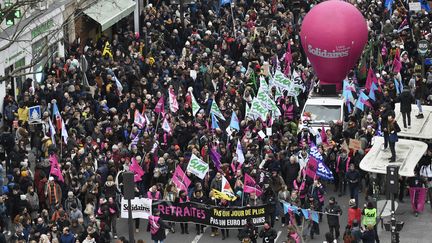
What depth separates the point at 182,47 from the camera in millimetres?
56469

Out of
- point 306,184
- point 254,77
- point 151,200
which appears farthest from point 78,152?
point 254,77

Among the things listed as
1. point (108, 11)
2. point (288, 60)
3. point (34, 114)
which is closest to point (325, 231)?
point (34, 114)

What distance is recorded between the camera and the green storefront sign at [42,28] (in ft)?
169

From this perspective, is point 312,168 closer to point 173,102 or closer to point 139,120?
point 139,120

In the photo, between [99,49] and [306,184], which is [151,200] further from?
[99,49]

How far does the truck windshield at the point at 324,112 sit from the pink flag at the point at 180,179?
7.71 metres

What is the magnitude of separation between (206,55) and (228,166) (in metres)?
12.4

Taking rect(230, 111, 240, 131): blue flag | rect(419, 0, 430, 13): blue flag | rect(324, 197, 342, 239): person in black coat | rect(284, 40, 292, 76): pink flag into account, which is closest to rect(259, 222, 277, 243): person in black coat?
rect(324, 197, 342, 239): person in black coat

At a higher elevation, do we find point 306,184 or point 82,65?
point 82,65

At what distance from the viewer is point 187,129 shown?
145ft

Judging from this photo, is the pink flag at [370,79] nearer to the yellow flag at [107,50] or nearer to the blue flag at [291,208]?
the yellow flag at [107,50]

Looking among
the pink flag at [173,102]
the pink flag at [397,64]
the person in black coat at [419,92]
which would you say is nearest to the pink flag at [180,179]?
the pink flag at [173,102]

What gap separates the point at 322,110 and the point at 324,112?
10cm

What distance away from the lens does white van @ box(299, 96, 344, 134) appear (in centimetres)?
4591
